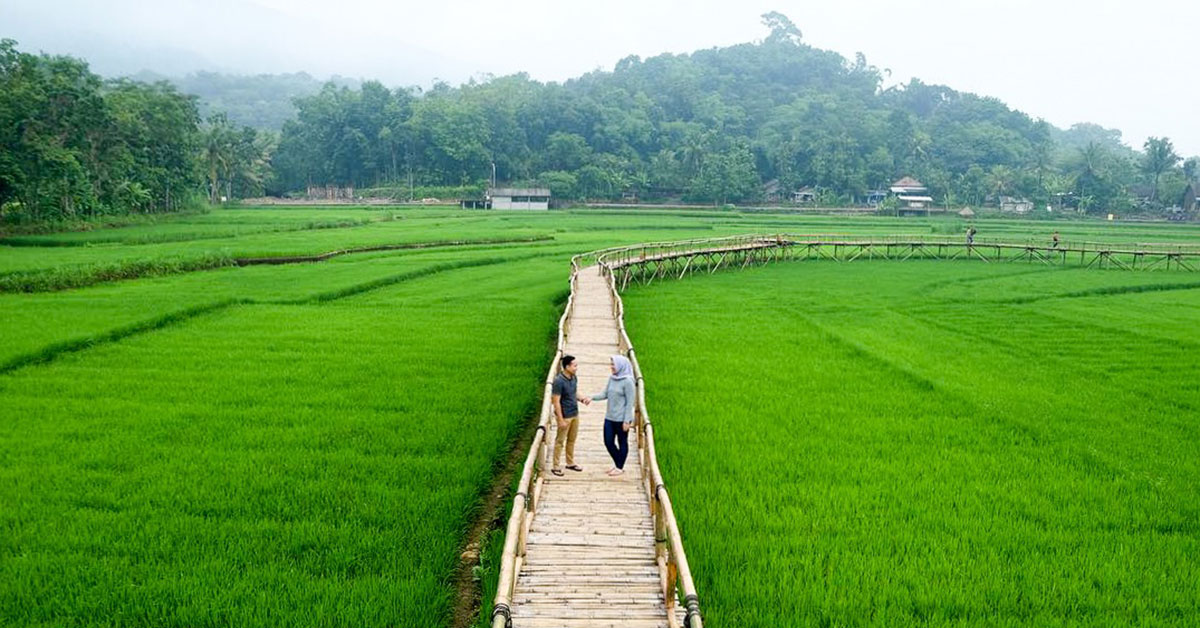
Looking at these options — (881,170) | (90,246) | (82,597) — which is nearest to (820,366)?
(82,597)

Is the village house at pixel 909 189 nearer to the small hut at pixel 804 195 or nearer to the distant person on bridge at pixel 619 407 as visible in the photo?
the small hut at pixel 804 195

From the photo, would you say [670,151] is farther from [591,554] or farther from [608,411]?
[591,554]

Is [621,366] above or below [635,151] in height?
below

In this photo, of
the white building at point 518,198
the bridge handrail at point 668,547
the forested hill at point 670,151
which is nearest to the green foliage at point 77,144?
the white building at point 518,198

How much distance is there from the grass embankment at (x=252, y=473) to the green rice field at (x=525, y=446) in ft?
0.16

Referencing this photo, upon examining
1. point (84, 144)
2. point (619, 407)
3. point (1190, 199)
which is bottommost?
point (619, 407)

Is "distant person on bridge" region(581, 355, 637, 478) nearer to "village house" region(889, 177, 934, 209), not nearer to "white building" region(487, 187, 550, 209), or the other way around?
"white building" region(487, 187, 550, 209)

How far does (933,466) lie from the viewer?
12.2 m

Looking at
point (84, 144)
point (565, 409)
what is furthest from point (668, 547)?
point (84, 144)

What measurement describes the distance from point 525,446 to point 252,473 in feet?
12.8

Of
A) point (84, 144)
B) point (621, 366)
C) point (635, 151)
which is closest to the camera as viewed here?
point (621, 366)

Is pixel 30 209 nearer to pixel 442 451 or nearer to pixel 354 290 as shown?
pixel 354 290

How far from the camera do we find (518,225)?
2491 inches

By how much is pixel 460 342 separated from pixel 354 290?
32.9 ft
